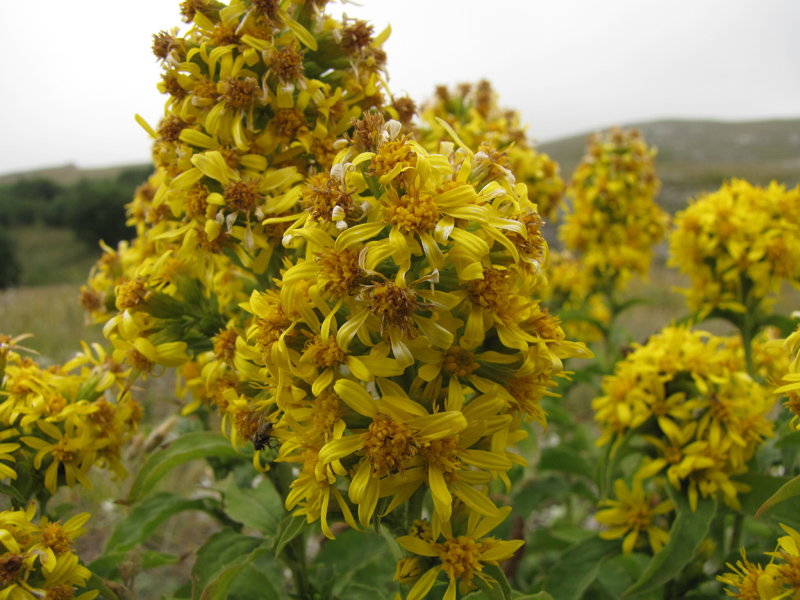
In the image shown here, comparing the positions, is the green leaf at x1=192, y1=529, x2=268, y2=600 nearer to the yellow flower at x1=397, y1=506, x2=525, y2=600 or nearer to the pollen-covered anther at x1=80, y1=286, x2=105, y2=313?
the yellow flower at x1=397, y1=506, x2=525, y2=600

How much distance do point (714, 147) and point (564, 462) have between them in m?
91.5

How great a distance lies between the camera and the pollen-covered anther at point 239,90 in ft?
6.41

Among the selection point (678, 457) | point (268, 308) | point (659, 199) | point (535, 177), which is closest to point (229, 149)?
point (268, 308)

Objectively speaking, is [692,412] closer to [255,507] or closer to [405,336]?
[405,336]

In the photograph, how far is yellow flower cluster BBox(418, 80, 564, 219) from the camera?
13.6ft

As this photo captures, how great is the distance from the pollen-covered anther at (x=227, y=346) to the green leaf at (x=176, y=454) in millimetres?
449

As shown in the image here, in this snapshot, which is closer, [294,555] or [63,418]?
[63,418]

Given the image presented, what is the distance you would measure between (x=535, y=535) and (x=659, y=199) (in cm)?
4178

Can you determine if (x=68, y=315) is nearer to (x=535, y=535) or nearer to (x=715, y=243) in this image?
(x=535, y=535)

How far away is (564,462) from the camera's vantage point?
3543 mm

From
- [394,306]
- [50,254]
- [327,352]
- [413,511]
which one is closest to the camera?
[394,306]

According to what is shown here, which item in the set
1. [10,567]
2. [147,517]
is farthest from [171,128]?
[147,517]

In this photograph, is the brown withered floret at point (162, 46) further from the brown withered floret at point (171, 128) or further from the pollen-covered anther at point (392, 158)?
the pollen-covered anther at point (392, 158)

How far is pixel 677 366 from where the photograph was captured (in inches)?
99.4
